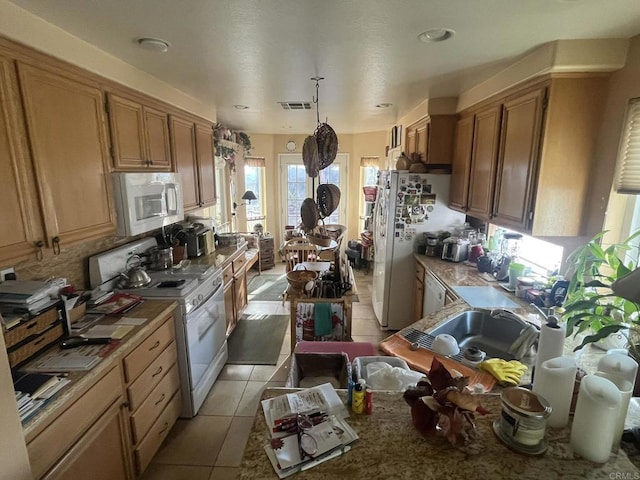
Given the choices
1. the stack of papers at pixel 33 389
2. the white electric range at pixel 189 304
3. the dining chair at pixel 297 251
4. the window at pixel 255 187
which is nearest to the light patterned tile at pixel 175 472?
the white electric range at pixel 189 304

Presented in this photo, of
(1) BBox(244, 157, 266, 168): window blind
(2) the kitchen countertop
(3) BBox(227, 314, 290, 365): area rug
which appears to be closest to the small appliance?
(2) the kitchen countertop

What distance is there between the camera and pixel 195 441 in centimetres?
224

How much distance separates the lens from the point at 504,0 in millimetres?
1344

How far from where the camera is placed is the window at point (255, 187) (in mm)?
6152

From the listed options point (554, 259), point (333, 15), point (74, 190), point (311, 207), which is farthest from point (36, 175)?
point (554, 259)

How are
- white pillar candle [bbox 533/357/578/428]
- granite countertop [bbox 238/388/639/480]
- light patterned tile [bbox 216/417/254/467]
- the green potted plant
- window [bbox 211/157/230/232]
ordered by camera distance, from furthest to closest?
window [bbox 211/157/230/232]
light patterned tile [bbox 216/417/254/467]
the green potted plant
white pillar candle [bbox 533/357/578/428]
granite countertop [bbox 238/388/639/480]

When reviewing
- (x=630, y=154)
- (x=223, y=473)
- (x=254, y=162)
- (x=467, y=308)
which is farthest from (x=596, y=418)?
(x=254, y=162)

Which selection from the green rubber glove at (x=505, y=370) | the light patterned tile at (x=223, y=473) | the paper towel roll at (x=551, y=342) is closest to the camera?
the paper towel roll at (x=551, y=342)

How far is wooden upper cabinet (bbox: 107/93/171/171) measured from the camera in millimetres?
2117

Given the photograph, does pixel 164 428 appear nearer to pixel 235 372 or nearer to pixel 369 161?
pixel 235 372

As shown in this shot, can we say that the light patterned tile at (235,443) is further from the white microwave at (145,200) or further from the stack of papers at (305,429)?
the white microwave at (145,200)

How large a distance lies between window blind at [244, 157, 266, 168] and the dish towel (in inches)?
168

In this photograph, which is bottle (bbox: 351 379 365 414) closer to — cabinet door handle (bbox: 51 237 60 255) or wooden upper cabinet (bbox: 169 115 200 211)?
cabinet door handle (bbox: 51 237 60 255)

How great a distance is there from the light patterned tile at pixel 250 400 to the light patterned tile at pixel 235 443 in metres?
0.06
